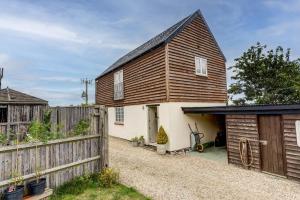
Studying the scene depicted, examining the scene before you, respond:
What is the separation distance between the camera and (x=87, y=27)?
1777 centimetres

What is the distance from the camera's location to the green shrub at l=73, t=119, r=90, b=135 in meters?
7.66

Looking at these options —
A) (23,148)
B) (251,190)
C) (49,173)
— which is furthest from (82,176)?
(251,190)

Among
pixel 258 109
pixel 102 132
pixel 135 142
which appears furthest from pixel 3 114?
pixel 258 109

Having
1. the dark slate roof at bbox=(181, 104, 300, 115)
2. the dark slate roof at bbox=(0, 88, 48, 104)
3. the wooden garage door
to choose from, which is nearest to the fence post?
the dark slate roof at bbox=(181, 104, 300, 115)

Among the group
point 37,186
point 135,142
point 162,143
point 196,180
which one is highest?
point 162,143

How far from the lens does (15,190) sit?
5336 millimetres

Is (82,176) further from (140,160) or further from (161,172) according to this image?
(140,160)

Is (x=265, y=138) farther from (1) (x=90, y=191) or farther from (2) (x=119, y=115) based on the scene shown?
(2) (x=119, y=115)

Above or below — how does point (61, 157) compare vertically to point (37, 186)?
above

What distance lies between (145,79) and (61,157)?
358 inches

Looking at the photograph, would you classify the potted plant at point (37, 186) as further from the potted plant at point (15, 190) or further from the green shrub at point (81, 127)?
the green shrub at point (81, 127)

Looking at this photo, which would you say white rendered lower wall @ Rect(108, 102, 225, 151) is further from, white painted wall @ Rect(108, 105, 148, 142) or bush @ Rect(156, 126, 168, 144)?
bush @ Rect(156, 126, 168, 144)

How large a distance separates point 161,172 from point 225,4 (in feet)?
38.7

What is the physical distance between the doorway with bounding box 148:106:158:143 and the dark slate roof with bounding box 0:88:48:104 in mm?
10563
